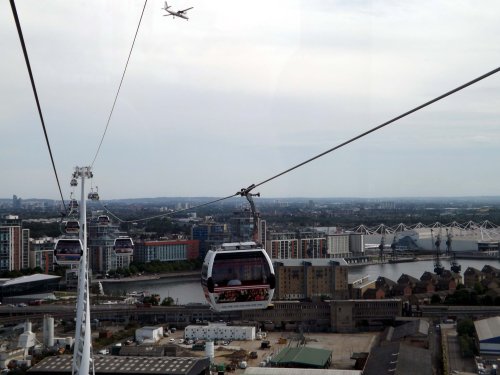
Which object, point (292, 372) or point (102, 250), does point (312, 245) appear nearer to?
point (102, 250)

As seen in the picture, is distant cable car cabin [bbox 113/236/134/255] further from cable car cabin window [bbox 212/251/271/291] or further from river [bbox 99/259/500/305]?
river [bbox 99/259/500/305]

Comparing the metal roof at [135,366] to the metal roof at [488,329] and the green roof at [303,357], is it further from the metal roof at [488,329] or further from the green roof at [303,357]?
the metal roof at [488,329]

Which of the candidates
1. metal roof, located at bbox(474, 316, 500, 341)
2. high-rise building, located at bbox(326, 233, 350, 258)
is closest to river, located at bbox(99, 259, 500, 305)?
high-rise building, located at bbox(326, 233, 350, 258)

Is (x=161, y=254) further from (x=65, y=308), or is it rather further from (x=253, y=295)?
(x=253, y=295)

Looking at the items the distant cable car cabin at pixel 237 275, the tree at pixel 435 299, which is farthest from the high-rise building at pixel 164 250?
the distant cable car cabin at pixel 237 275

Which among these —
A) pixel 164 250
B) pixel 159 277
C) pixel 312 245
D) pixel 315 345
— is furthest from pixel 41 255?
pixel 315 345

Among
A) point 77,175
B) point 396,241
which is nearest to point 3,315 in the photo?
point 77,175

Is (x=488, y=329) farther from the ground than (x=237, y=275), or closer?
closer
